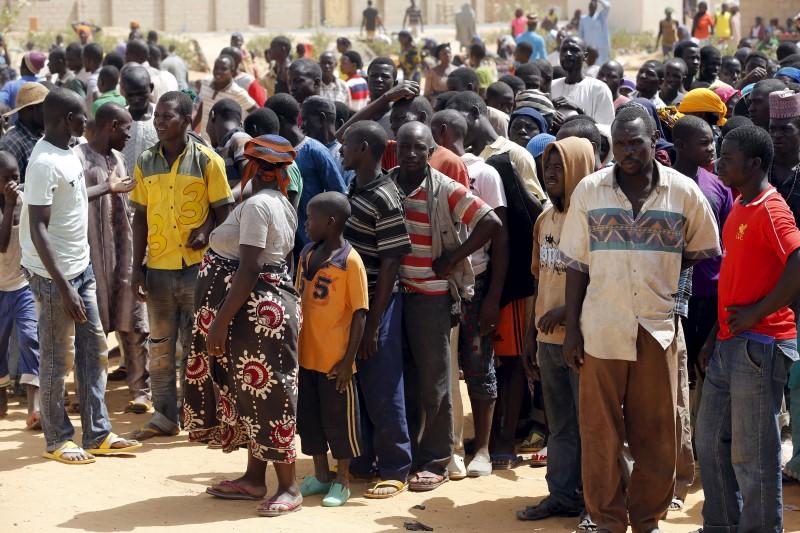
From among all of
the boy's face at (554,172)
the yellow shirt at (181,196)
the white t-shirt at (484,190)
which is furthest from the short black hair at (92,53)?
the boy's face at (554,172)

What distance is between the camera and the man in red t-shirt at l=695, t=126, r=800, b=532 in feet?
17.5

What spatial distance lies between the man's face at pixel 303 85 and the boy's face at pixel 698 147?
394cm

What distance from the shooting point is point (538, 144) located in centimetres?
738

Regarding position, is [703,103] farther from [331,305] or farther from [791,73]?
[331,305]

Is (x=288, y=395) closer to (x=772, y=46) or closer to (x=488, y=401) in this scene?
(x=488, y=401)

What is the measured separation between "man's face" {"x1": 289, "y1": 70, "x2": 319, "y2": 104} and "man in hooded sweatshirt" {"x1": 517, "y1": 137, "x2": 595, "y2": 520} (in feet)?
12.9

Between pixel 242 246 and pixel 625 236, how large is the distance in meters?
1.85

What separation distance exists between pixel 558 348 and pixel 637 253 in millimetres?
926

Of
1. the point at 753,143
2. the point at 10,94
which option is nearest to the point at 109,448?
the point at 753,143

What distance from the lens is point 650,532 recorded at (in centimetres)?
565

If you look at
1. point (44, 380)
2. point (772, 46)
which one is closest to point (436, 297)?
point (44, 380)

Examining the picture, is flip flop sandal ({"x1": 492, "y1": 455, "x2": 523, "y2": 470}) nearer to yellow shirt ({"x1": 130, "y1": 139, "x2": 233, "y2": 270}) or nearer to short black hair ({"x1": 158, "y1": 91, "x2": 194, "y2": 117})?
yellow shirt ({"x1": 130, "y1": 139, "x2": 233, "y2": 270})

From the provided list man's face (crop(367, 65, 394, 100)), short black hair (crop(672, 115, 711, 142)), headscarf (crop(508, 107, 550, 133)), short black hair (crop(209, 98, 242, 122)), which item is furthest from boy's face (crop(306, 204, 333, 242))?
man's face (crop(367, 65, 394, 100))

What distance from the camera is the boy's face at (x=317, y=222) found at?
622 cm
